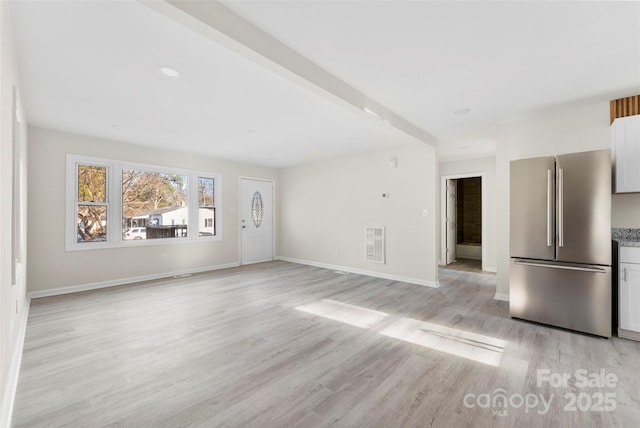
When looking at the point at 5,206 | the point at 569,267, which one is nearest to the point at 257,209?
the point at 5,206

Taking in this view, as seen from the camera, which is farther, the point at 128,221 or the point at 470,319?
the point at 128,221

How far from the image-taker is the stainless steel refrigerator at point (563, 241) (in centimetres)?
283

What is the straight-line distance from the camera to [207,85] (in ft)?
9.52

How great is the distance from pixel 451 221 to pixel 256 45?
662cm

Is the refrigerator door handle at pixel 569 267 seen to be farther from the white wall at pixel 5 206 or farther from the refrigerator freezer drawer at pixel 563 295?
the white wall at pixel 5 206

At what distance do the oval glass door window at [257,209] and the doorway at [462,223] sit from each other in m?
4.62

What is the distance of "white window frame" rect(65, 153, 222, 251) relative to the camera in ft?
15.1

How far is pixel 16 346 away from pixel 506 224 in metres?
5.68

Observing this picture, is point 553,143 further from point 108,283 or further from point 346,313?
point 108,283

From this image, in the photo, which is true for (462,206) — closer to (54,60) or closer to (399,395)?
(399,395)

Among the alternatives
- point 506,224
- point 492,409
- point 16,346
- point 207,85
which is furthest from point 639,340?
point 16,346

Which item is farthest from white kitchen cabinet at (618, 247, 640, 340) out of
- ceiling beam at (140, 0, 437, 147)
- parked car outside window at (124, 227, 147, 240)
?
parked car outside window at (124, 227, 147, 240)

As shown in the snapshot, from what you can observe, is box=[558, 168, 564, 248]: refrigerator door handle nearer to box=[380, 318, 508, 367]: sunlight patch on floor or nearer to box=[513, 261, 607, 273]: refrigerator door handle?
box=[513, 261, 607, 273]: refrigerator door handle

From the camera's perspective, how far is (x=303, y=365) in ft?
7.77
